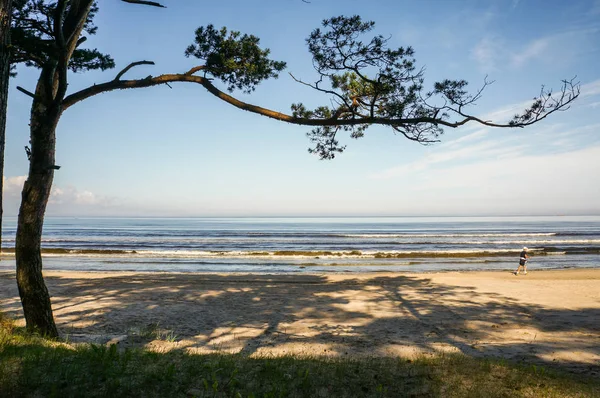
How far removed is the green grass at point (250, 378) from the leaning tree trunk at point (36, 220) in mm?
1691

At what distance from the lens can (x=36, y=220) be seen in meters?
6.30

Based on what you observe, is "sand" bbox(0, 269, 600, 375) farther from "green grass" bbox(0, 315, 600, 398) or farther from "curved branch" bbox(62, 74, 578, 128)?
"curved branch" bbox(62, 74, 578, 128)

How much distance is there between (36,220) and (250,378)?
4.54 meters

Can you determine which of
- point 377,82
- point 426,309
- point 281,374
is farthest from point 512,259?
point 281,374

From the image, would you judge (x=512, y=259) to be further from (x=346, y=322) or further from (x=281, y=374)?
(x=281, y=374)

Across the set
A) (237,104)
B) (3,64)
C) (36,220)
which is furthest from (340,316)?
(3,64)

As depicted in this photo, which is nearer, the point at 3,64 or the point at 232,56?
the point at 3,64

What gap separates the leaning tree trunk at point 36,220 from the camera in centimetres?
620

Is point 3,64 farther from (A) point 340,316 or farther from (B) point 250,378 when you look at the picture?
(A) point 340,316

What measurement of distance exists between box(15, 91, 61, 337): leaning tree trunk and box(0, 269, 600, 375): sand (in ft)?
4.38

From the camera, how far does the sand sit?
7.03 meters

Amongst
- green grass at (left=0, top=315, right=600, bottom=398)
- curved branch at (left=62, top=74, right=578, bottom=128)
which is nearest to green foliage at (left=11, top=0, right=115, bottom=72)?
curved branch at (left=62, top=74, right=578, bottom=128)

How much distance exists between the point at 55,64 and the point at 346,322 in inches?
302

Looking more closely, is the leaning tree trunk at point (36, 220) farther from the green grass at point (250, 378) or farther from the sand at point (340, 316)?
the green grass at point (250, 378)
